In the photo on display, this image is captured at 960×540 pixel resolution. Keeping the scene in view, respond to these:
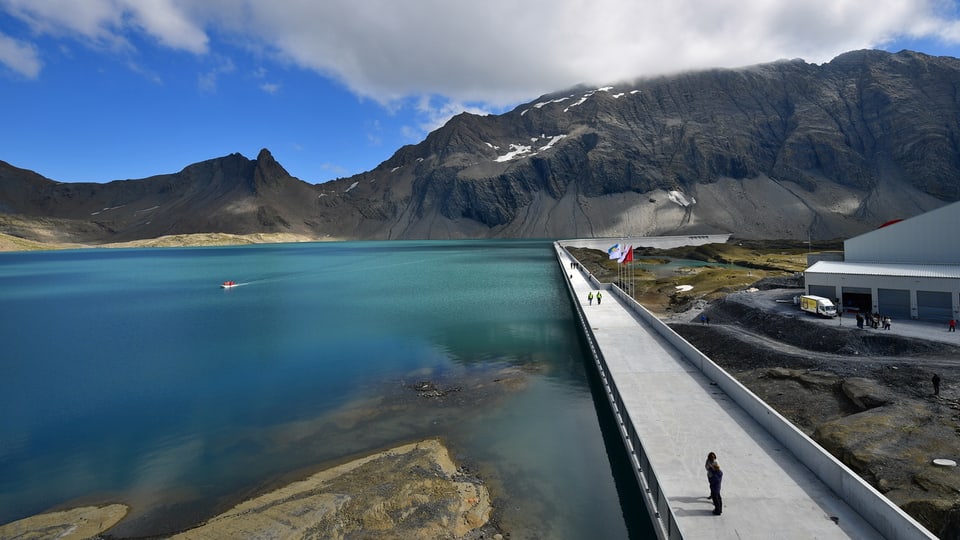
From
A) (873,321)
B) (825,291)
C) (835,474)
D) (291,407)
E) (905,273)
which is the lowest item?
(291,407)

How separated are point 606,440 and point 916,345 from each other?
19286 millimetres

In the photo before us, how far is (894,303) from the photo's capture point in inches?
1286

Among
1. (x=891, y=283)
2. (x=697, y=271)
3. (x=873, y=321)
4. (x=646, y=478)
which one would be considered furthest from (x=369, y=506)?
(x=697, y=271)

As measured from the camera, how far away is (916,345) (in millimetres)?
26109

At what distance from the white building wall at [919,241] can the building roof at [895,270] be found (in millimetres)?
→ 1540

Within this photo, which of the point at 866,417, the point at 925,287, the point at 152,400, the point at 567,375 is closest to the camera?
the point at 866,417

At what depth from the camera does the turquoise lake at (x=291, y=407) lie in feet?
52.6

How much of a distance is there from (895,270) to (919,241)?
4739mm

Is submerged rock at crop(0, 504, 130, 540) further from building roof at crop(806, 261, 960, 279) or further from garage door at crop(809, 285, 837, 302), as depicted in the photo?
building roof at crop(806, 261, 960, 279)

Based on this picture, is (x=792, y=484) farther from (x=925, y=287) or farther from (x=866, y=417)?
(x=925, y=287)

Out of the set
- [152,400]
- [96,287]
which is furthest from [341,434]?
[96,287]

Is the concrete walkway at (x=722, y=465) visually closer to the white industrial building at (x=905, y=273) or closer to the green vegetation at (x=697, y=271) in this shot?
the white industrial building at (x=905, y=273)

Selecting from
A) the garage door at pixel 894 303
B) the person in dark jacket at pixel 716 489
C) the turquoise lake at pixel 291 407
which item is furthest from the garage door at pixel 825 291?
the person in dark jacket at pixel 716 489

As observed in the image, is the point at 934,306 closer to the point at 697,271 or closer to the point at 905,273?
the point at 905,273
